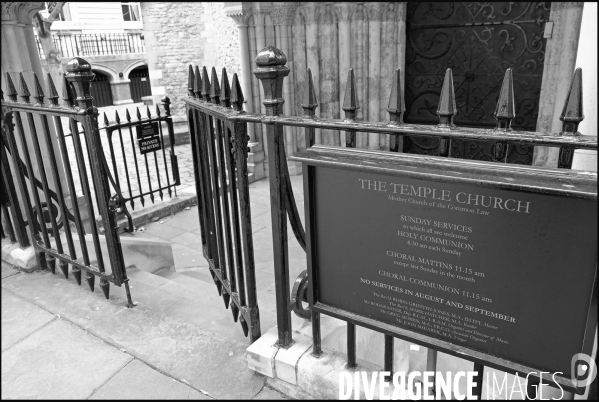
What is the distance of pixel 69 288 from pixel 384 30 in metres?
5.92

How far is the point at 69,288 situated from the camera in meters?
3.16

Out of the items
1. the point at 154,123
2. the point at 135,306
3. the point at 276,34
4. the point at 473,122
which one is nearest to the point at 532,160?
the point at 473,122

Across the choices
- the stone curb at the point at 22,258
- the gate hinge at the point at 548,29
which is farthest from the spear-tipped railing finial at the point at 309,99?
the gate hinge at the point at 548,29

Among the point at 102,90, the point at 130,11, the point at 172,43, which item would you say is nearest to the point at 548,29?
the point at 172,43

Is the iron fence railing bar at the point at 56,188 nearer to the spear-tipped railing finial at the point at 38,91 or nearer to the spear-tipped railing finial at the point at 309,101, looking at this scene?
the spear-tipped railing finial at the point at 38,91

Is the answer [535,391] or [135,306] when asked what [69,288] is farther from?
[535,391]

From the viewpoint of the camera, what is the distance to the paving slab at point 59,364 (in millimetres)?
2158

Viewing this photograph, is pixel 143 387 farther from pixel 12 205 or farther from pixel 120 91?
pixel 120 91

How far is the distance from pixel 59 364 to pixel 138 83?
24.6 metres

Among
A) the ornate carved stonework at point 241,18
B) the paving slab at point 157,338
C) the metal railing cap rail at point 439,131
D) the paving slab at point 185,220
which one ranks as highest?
the ornate carved stonework at point 241,18

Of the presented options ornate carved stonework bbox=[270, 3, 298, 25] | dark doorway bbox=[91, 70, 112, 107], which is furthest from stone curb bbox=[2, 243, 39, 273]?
dark doorway bbox=[91, 70, 112, 107]

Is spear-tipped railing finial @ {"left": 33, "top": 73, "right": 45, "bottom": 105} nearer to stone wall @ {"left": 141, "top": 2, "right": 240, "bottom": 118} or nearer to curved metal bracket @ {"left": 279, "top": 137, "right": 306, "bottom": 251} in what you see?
curved metal bracket @ {"left": 279, "top": 137, "right": 306, "bottom": 251}

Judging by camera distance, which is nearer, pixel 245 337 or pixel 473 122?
pixel 245 337

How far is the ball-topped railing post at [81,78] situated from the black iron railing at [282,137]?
1.85 ft
